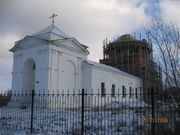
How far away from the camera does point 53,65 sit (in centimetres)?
2659

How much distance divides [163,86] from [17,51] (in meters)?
24.3

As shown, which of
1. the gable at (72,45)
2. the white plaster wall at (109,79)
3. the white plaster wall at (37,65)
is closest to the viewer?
the white plaster wall at (37,65)

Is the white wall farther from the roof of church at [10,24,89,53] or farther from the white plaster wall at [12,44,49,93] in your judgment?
the white plaster wall at [12,44,49,93]

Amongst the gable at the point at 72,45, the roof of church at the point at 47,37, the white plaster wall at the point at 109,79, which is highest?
the roof of church at the point at 47,37

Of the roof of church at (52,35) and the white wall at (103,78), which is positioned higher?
the roof of church at (52,35)

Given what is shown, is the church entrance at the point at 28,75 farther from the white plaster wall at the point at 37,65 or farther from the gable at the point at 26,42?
the gable at the point at 26,42

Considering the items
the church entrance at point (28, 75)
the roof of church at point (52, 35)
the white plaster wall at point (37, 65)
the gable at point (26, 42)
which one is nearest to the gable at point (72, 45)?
the roof of church at point (52, 35)

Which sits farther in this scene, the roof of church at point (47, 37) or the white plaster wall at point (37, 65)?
the roof of church at point (47, 37)

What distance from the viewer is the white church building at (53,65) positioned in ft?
86.6

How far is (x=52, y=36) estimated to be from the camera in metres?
27.4

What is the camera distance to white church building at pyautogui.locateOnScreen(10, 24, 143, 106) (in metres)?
26.4

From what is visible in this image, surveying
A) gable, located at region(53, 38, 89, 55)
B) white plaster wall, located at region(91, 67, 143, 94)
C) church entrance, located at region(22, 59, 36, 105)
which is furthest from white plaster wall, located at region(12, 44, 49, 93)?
white plaster wall, located at region(91, 67, 143, 94)

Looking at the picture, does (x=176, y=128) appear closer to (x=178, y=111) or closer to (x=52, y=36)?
(x=178, y=111)

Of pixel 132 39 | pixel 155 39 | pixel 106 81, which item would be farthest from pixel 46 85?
pixel 132 39
